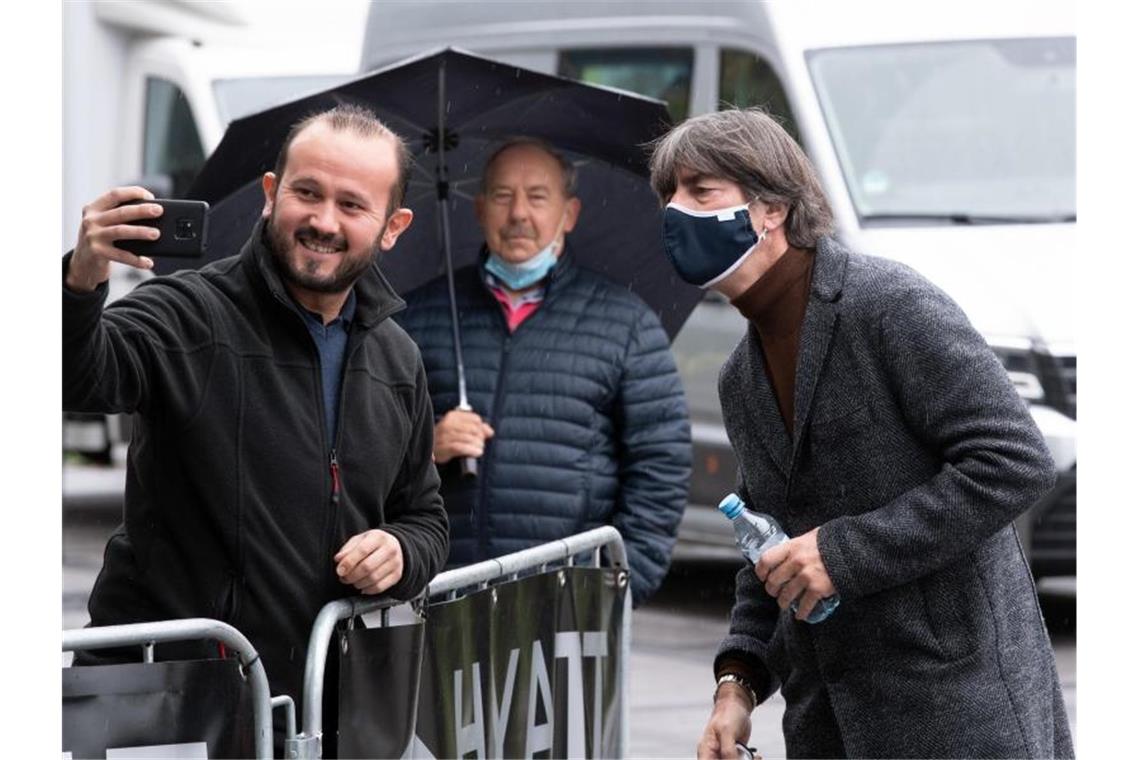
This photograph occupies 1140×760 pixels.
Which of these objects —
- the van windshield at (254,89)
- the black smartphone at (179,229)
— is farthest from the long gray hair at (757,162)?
the van windshield at (254,89)

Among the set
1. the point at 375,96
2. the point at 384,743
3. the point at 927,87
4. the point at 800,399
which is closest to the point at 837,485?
the point at 800,399

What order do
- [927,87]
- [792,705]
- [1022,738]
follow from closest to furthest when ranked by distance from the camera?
[1022,738] → [792,705] → [927,87]

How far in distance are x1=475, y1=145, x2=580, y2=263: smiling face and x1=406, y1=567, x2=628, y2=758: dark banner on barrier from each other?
96 cm

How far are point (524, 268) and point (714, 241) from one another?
1940mm

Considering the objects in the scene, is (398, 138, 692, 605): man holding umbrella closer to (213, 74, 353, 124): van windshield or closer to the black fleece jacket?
the black fleece jacket

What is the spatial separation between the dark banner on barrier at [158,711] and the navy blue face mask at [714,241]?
3.20 ft

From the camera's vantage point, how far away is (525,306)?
217 inches

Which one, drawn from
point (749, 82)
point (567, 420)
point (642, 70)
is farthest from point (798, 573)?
point (642, 70)

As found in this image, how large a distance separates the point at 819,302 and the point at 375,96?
2.30m

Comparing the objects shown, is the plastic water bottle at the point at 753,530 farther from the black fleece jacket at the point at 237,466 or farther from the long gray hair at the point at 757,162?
the black fleece jacket at the point at 237,466

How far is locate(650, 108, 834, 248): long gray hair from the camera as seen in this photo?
3588 mm

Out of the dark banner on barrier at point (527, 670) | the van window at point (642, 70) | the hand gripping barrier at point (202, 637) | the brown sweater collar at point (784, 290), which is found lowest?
the dark banner on barrier at point (527, 670)

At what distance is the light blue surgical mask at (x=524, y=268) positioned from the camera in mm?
5488

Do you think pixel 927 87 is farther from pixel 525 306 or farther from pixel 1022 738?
pixel 1022 738
